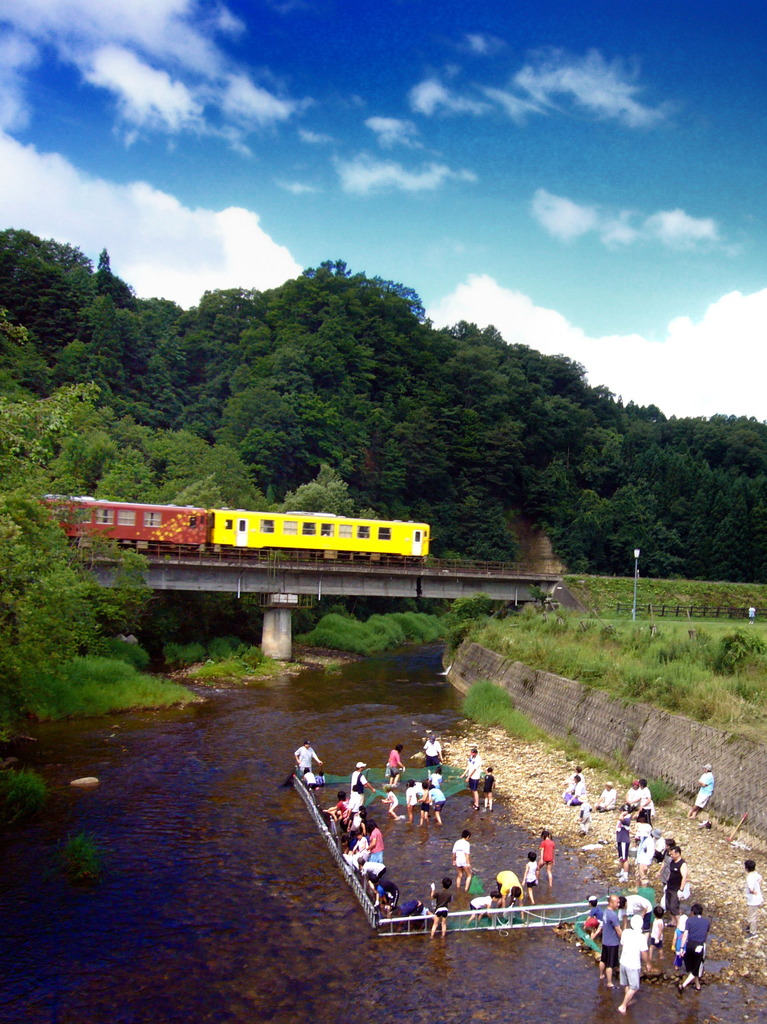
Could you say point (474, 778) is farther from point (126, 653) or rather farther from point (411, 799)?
point (126, 653)

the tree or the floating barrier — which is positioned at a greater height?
the tree

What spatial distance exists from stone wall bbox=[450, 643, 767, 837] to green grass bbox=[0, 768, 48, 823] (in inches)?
624

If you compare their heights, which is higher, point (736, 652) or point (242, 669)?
point (736, 652)

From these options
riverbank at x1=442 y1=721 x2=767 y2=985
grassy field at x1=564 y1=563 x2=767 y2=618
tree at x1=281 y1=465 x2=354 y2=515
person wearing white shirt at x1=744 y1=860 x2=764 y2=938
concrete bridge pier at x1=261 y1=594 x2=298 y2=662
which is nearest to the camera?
riverbank at x1=442 y1=721 x2=767 y2=985

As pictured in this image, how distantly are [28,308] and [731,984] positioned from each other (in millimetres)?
82837

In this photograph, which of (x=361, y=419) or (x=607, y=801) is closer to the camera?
(x=607, y=801)

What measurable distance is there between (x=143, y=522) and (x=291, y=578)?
28.7 feet

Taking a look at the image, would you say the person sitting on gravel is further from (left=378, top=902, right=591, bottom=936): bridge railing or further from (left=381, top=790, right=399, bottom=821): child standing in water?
(left=378, top=902, right=591, bottom=936): bridge railing

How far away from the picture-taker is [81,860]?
15.3 m

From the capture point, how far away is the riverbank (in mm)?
12586

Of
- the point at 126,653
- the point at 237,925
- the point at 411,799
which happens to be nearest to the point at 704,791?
the point at 411,799

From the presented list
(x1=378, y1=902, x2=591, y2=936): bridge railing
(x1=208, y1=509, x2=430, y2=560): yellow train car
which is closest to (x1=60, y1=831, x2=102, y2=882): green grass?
(x1=378, y1=902, x2=591, y2=936): bridge railing

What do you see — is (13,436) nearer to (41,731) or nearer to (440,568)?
(41,731)

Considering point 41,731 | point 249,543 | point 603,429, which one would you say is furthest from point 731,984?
point 603,429
